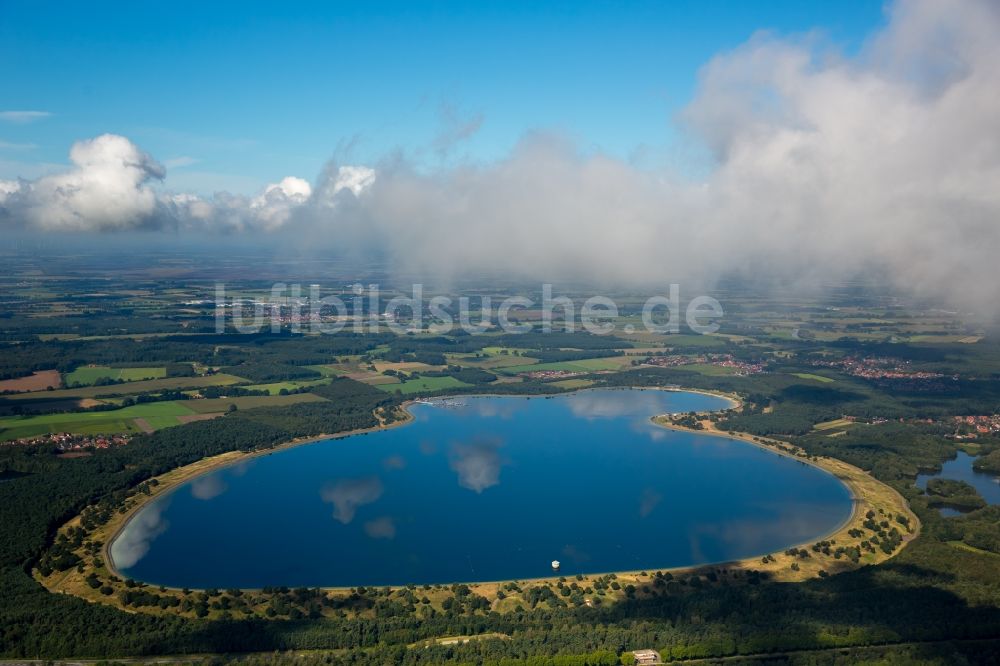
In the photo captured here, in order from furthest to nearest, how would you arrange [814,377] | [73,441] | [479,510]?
[814,377] → [73,441] → [479,510]

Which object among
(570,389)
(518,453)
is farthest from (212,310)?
(518,453)

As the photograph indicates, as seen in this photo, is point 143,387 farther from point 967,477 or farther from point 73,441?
point 967,477

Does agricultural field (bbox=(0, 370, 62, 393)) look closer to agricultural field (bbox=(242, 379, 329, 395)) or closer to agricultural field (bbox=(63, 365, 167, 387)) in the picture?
agricultural field (bbox=(63, 365, 167, 387))

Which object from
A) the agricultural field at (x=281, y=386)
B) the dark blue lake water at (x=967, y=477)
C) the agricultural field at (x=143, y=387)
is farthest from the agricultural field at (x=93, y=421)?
the dark blue lake water at (x=967, y=477)

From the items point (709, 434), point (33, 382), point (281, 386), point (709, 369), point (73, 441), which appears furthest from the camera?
point (709, 369)

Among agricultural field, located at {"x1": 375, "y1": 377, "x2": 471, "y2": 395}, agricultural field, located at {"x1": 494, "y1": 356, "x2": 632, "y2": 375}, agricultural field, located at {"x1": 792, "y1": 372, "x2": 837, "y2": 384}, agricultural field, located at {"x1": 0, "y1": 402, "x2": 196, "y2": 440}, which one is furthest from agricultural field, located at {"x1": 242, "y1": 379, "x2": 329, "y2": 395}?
agricultural field, located at {"x1": 792, "y1": 372, "x2": 837, "y2": 384}

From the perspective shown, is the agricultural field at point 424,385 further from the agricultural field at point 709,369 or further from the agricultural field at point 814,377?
the agricultural field at point 814,377

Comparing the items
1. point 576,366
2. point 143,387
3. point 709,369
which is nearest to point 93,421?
point 143,387

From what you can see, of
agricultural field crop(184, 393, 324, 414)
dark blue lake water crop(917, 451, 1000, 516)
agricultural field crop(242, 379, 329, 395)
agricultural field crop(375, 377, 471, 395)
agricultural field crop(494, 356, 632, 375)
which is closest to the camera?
dark blue lake water crop(917, 451, 1000, 516)
